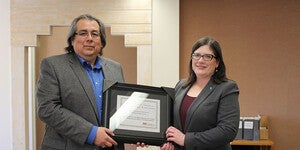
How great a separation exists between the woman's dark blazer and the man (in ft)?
1.42

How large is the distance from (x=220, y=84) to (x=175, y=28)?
1.91 metres

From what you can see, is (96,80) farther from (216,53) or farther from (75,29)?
(216,53)

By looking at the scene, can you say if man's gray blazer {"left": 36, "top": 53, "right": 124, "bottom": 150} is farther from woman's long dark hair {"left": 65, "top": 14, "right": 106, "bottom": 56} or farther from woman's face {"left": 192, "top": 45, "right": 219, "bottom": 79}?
woman's face {"left": 192, "top": 45, "right": 219, "bottom": 79}

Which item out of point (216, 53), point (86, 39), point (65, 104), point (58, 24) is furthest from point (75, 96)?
point (58, 24)

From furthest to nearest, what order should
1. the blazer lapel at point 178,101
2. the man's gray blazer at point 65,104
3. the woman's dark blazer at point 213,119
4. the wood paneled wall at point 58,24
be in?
the wood paneled wall at point 58,24
the blazer lapel at point 178,101
the woman's dark blazer at point 213,119
the man's gray blazer at point 65,104

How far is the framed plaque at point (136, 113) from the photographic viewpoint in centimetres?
177

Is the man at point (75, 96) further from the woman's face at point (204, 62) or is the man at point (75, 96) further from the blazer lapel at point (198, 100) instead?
the woman's face at point (204, 62)

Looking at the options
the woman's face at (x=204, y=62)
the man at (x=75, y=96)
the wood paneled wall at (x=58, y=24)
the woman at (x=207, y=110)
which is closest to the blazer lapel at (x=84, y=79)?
the man at (x=75, y=96)

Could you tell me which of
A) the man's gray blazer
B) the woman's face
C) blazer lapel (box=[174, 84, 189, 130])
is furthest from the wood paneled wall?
the man's gray blazer

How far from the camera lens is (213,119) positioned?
183cm

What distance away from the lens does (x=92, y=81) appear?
180 centimetres

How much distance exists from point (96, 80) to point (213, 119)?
0.67 metres

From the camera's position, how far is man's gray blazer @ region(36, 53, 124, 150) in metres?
1.67

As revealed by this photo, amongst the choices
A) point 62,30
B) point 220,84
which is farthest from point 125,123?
point 62,30
